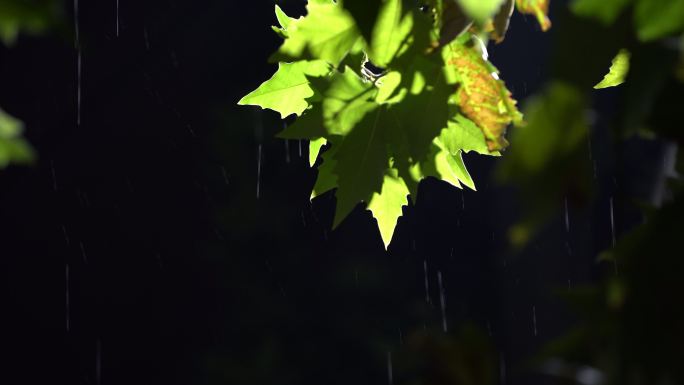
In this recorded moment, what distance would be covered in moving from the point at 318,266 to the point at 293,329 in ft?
1.73

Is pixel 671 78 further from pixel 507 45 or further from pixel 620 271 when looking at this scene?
pixel 507 45

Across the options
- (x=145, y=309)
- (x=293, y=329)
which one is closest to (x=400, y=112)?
(x=293, y=329)

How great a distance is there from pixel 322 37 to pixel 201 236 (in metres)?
6.07

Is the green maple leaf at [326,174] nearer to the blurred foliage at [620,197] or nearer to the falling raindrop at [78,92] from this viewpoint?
the blurred foliage at [620,197]

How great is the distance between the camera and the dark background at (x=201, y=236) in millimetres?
6277

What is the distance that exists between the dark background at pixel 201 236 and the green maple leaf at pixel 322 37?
17.9ft

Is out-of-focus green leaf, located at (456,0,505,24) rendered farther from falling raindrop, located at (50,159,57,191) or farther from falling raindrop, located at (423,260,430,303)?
falling raindrop, located at (50,159,57,191)

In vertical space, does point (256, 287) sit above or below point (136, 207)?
below

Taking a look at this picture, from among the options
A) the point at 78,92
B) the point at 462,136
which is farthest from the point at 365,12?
the point at 78,92

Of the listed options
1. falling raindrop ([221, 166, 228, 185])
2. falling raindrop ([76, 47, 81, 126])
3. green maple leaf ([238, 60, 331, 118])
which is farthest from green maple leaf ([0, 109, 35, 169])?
falling raindrop ([76, 47, 81, 126])

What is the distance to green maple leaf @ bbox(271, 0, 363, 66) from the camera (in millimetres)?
647

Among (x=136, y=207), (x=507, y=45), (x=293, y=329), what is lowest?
(x=293, y=329)

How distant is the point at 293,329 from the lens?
6.32 m

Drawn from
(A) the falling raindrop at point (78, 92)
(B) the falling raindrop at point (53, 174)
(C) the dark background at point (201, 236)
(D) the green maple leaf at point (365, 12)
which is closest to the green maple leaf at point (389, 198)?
(D) the green maple leaf at point (365, 12)
